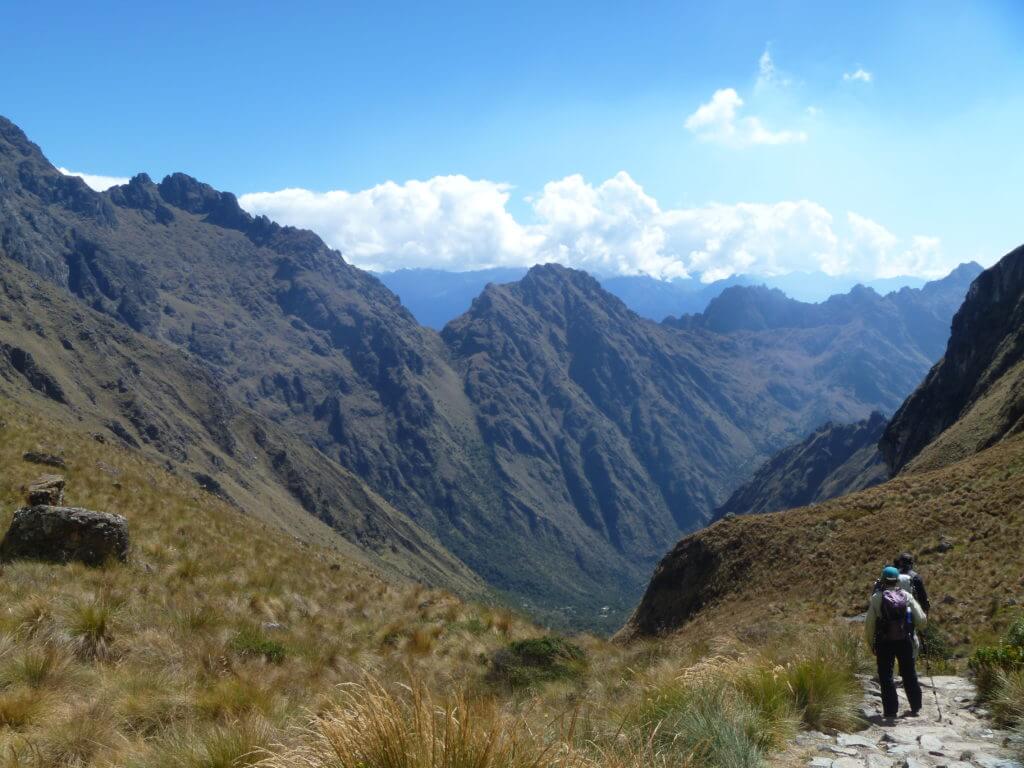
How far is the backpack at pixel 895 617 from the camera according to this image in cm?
1065

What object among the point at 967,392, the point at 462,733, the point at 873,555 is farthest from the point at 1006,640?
the point at 967,392

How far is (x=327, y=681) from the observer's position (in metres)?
9.98

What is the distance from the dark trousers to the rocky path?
0.65ft

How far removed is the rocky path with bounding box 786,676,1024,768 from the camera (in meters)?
7.88

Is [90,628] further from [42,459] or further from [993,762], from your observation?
[42,459]

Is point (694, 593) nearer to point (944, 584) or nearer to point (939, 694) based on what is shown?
point (944, 584)

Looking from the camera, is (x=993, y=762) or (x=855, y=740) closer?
(x=993, y=762)

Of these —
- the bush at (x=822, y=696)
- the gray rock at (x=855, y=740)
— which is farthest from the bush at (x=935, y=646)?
the gray rock at (x=855, y=740)

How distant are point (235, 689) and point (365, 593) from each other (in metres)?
11.6

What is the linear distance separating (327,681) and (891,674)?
854 cm

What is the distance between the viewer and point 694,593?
1264 inches

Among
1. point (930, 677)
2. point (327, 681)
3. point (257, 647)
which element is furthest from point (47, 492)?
point (930, 677)

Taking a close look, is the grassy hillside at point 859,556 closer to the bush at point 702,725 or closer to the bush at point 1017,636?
the bush at point 1017,636

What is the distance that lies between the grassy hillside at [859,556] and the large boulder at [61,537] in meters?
18.1
